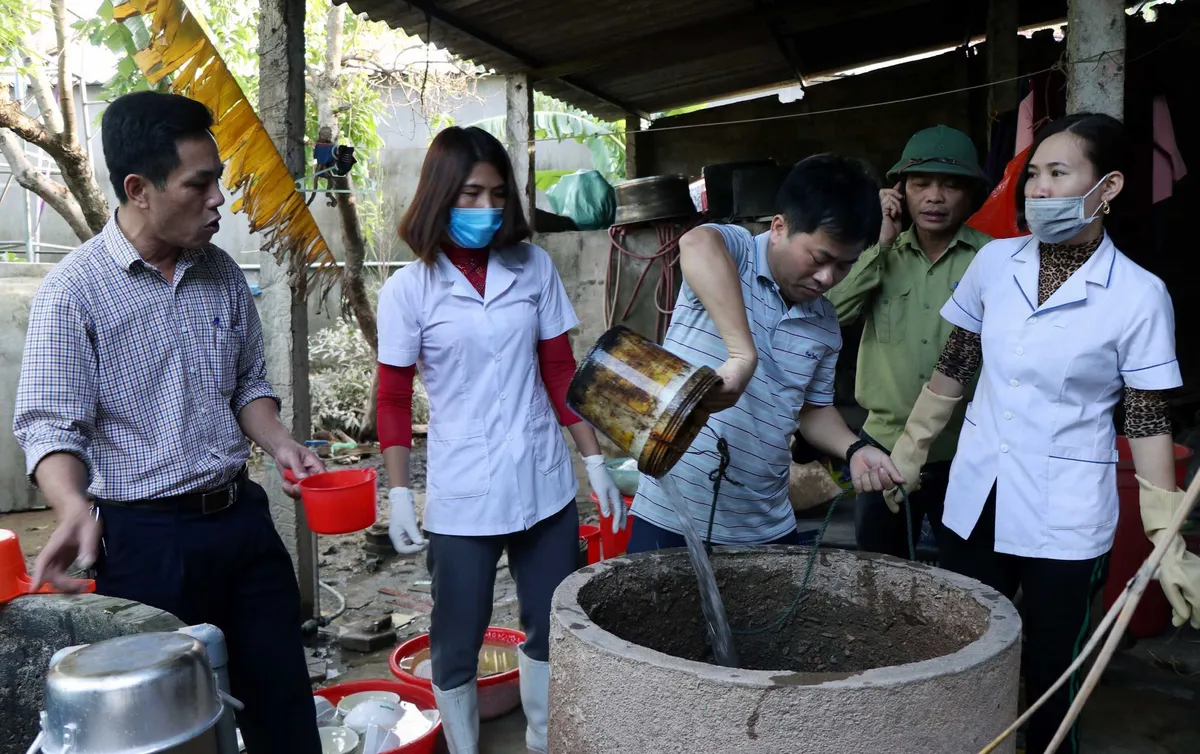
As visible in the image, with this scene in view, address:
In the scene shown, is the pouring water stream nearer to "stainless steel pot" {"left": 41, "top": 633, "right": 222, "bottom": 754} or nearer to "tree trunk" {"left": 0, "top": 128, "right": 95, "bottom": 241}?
"stainless steel pot" {"left": 41, "top": 633, "right": 222, "bottom": 754}

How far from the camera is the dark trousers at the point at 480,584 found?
256 cm

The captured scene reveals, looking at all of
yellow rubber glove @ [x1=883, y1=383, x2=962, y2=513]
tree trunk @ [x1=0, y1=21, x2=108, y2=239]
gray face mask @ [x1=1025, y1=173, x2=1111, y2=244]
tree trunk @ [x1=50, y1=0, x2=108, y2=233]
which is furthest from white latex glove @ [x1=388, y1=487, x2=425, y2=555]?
tree trunk @ [x1=50, y1=0, x2=108, y2=233]

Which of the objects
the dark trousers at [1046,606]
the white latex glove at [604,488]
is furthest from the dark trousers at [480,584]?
the dark trousers at [1046,606]

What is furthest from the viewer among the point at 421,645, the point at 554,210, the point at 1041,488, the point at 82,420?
the point at 554,210

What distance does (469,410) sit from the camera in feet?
8.52

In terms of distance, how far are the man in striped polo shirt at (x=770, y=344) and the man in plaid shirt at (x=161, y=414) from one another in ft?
3.32

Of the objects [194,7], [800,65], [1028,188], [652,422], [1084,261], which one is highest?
[194,7]

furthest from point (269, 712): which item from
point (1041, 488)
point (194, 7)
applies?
point (194, 7)

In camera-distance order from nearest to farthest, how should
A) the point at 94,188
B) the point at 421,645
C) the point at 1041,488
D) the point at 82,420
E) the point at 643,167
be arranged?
the point at 82,420
the point at 1041,488
the point at 421,645
the point at 94,188
the point at 643,167

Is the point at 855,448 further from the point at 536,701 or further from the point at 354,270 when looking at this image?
the point at 354,270

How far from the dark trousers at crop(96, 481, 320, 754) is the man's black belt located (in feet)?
0.04

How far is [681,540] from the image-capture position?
2.45 metres

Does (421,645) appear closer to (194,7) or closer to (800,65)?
(800,65)

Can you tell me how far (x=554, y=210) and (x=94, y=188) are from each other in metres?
3.13
